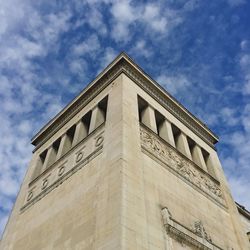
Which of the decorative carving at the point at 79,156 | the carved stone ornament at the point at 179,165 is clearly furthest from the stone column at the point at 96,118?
the carved stone ornament at the point at 179,165

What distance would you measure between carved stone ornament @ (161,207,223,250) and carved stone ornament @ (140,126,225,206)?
2.82 metres

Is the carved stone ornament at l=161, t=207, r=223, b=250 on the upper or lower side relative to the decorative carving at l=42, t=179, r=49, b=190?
lower

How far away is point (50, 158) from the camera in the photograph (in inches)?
738

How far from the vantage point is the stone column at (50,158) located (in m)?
18.4

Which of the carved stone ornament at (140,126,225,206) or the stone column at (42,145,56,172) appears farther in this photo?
the stone column at (42,145,56,172)

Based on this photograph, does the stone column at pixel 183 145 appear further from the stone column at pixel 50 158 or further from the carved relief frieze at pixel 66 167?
the stone column at pixel 50 158

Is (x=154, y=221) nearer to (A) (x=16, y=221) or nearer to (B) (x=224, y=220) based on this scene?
(B) (x=224, y=220)

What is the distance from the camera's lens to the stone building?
11.1 meters

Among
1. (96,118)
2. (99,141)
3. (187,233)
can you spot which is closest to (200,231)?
(187,233)

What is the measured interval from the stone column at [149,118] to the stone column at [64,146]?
4.35 metres

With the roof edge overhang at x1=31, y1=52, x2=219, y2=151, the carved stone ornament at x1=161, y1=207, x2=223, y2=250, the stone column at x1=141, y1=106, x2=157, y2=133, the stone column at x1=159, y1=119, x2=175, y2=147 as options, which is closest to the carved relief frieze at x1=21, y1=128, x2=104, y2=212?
the stone column at x1=141, y1=106, x2=157, y2=133

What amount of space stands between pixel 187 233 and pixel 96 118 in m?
7.27

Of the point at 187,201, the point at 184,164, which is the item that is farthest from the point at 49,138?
the point at 187,201

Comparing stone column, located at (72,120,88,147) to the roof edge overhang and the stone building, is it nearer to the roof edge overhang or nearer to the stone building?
the stone building
